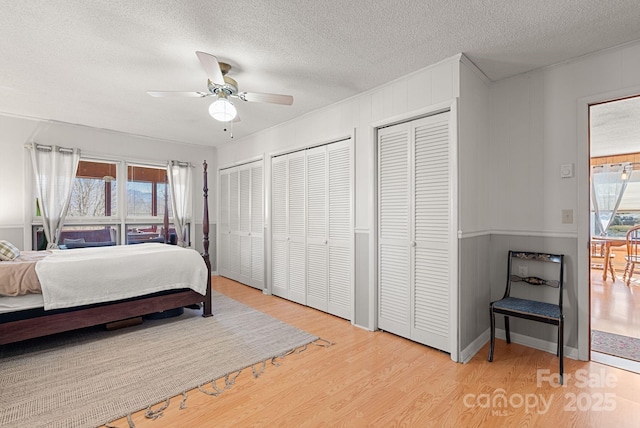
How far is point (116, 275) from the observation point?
2.99 meters

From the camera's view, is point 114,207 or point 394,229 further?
point 114,207

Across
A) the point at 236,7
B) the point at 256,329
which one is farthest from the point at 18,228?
the point at 236,7

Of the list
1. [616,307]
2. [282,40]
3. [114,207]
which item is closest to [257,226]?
[114,207]

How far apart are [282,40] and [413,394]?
2.70 meters

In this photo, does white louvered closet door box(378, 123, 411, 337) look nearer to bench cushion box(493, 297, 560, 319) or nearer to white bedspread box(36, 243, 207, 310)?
bench cushion box(493, 297, 560, 319)

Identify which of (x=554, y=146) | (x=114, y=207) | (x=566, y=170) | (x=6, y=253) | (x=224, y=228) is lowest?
(x=6, y=253)

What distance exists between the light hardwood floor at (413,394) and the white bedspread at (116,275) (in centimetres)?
147

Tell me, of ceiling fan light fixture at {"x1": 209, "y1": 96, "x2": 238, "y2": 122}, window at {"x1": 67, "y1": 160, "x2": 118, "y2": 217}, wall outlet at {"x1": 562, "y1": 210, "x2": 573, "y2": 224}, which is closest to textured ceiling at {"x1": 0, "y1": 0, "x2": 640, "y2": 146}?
ceiling fan light fixture at {"x1": 209, "y1": 96, "x2": 238, "y2": 122}

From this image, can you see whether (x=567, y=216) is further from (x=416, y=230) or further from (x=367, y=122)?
(x=367, y=122)

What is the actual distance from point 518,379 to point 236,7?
3.22m

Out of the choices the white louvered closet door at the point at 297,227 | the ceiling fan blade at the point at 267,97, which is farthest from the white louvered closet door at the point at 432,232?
the white louvered closet door at the point at 297,227

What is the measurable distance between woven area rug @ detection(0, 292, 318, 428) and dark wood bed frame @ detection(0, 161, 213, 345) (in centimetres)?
20

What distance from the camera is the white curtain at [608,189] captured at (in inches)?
219

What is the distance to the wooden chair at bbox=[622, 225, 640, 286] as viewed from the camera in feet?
15.3
